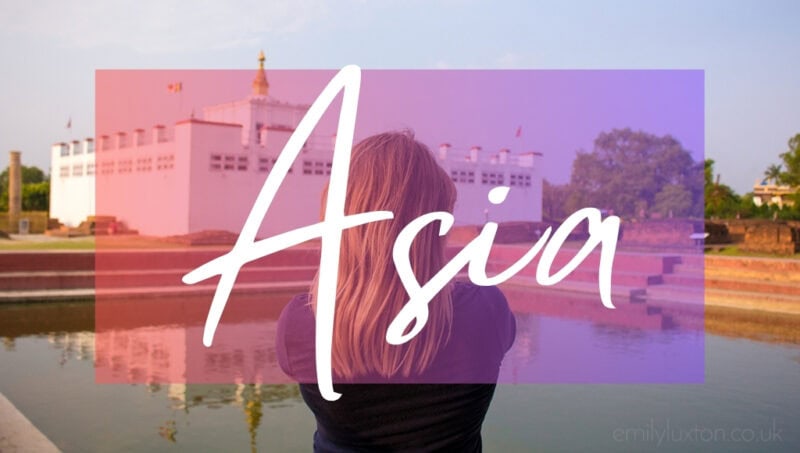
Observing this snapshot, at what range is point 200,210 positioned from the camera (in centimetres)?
1944

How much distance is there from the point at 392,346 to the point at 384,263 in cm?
12

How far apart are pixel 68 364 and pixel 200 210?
41.9 feet

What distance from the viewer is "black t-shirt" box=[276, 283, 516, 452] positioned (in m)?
1.10

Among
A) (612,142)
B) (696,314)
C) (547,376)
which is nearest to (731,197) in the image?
(612,142)

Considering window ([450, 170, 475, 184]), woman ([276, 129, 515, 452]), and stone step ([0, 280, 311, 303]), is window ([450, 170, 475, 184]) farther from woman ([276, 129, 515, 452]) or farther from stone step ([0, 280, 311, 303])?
woman ([276, 129, 515, 452])

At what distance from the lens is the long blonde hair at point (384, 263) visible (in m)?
1.04

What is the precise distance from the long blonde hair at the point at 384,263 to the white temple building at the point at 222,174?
16202mm

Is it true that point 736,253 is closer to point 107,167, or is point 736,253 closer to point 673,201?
point 673,201

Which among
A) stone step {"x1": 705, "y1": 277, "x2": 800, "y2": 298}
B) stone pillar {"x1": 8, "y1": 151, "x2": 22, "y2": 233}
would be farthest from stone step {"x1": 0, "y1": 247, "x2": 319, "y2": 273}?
stone pillar {"x1": 8, "y1": 151, "x2": 22, "y2": 233}

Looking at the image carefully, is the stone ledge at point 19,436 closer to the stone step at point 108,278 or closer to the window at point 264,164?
the stone step at point 108,278

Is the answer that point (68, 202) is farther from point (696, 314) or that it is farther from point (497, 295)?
point (497, 295)

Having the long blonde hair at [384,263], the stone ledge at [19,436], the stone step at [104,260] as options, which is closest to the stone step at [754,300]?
the stone step at [104,260]

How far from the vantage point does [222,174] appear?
19.9m

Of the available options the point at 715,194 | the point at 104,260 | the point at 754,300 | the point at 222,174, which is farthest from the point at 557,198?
the point at 104,260
